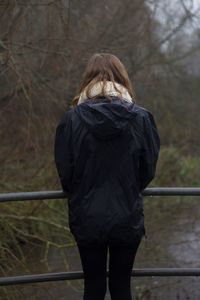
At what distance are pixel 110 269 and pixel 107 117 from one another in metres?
0.84

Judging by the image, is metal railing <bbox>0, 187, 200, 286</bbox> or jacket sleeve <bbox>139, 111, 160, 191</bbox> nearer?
jacket sleeve <bbox>139, 111, 160, 191</bbox>

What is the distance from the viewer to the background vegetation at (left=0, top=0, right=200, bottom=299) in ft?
21.6

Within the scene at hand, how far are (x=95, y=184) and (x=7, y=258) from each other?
279cm

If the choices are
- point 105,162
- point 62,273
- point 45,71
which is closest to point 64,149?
point 105,162

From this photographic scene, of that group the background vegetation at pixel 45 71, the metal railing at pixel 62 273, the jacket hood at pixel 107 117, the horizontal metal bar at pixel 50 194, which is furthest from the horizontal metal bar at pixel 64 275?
the background vegetation at pixel 45 71

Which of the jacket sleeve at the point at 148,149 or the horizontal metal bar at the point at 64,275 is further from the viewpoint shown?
the horizontal metal bar at the point at 64,275

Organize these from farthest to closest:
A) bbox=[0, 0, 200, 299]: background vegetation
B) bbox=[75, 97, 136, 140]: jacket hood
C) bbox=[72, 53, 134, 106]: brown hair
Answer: bbox=[0, 0, 200, 299]: background vegetation
bbox=[72, 53, 134, 106]: brown hair
bbox=[75, 97, 136, 140]: jacket hood

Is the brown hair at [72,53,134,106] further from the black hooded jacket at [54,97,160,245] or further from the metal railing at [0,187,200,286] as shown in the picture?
the metal railing at [0,187,200,286]

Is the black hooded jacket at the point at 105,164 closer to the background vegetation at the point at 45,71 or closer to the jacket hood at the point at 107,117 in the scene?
the jacket hood at the point at 107,117

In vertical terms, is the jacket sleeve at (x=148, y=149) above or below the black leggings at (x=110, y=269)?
above

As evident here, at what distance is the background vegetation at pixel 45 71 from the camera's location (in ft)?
21.6

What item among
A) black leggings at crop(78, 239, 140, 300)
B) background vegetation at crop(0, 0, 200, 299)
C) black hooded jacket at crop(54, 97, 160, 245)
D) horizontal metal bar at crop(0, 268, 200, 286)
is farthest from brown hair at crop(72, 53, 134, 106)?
background vegetation at crop(0, 0, 200, 299)

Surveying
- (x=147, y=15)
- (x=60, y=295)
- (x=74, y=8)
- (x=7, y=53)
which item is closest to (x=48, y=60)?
(x=74, y=8)

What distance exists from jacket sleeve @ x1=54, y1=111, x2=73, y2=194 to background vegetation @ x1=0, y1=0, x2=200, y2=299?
7.40 ft
